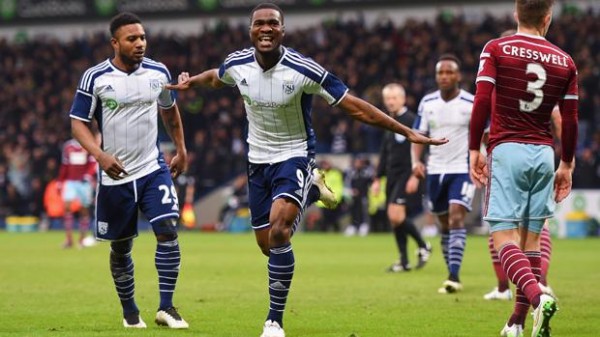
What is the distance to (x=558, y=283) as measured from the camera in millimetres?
14570

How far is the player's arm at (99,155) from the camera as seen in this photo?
9.51 metres

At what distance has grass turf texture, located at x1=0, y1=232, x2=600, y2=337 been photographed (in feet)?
32.2

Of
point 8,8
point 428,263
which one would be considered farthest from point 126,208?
point 8,8

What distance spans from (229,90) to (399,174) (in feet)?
72.4

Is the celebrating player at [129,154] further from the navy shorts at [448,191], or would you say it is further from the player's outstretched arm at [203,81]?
the navy shorts at [448,191]

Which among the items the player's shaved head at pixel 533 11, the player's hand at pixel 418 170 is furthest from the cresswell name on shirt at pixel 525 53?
the player's hand at pixel 418 170

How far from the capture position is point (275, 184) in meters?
9.22

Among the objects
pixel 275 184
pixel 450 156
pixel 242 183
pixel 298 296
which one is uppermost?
pixel 275 184

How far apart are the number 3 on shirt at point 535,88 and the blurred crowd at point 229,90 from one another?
21681mm

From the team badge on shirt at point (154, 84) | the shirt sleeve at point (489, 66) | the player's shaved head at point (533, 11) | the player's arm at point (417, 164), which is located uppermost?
the player's shaved head at point (533, 11)

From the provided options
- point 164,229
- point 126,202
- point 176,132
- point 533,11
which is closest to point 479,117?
point 533,11

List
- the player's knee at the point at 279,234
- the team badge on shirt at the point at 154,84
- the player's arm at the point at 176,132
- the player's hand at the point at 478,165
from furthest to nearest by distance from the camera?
the player's arm at the point at 176,132 → the team badge on shirt at the point at 154,84 → the player's knee at the point at 279,234 → the player's hand at the point at 478,165

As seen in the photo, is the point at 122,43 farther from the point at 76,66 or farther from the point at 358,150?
the point at 76,66

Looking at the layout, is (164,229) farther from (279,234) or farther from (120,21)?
(120,21)
